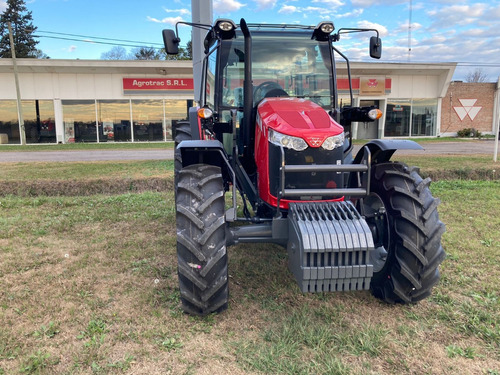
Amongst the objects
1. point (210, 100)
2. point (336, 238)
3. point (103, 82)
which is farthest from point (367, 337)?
point (103, 82)

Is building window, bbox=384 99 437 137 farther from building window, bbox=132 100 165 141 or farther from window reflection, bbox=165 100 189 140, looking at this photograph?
building window, bbox=132 100 165 141

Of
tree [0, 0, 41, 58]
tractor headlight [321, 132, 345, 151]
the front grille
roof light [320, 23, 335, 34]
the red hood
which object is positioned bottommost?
the front grille

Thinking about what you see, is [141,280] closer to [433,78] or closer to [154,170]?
[154,170]

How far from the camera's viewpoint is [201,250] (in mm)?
3133

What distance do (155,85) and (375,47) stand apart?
21.0 metres

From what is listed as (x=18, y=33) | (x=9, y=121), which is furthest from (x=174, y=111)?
(x=18, y=33)

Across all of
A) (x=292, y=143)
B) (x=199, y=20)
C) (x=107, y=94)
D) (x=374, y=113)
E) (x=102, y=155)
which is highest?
(x=199, y=20)

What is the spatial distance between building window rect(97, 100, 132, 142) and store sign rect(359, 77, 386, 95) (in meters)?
15.0

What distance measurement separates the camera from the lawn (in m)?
2.73

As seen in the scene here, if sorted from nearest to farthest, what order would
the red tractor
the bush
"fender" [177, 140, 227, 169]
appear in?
the red tractor < "fender" [177, 140, 227, 169] < the bush

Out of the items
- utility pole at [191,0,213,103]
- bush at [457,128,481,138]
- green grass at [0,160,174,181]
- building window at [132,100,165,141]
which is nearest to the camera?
utility pole at [191,0,213,103]

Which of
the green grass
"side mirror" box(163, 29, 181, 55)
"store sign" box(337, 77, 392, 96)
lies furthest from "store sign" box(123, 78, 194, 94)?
"side mirror" box(163, 29, 181, 55)

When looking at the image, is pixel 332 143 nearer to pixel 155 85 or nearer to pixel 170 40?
pixel 170 40

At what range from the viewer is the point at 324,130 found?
3.39 metres
